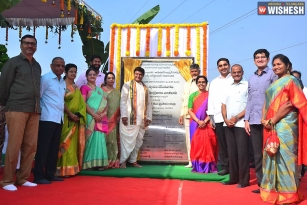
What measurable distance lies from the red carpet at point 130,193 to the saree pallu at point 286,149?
0.62ft

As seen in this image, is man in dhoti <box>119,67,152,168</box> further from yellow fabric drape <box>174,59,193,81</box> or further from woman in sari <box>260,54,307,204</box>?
woman in sari <box>260,54,307,204</box>

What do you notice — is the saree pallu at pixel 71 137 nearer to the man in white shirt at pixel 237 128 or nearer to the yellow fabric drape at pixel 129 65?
the yellow fabric drape at pixel 129 65

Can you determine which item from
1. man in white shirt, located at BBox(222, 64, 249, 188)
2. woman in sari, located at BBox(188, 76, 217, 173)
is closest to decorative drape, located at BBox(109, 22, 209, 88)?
woman in sari, located at BBox(188, 76, 217, 173)

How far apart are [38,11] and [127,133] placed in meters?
4.97

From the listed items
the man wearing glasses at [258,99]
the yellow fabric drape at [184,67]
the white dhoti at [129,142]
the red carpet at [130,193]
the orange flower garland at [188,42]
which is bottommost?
the red carpet at [130,193]

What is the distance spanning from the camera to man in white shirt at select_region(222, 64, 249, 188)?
4.02 meters

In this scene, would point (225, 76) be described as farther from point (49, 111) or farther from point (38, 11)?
point (38, 11)

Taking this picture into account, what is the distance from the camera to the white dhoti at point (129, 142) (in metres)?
5.26

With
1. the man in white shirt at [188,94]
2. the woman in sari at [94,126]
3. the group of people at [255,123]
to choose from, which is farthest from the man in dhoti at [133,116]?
the group of people at [255,123]

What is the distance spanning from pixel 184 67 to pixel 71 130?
2.28m

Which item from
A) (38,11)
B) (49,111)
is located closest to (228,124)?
(49,111)

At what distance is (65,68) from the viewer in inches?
182

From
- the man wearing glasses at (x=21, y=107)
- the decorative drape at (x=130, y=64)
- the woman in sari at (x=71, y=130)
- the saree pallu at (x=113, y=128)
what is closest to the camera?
the man wearing glasses at (x=21, y=107)

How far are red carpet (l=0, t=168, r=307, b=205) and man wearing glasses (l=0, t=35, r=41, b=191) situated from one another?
24 cm
